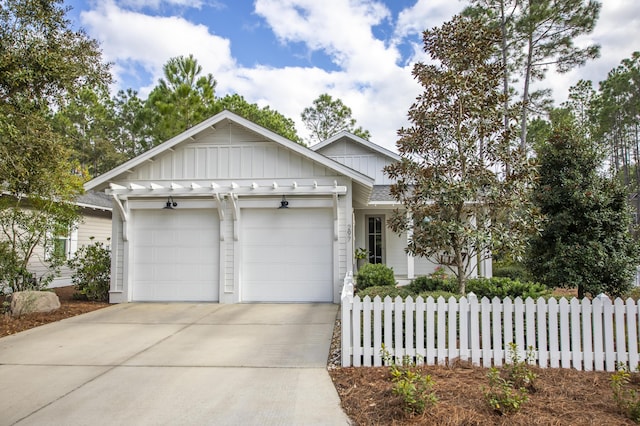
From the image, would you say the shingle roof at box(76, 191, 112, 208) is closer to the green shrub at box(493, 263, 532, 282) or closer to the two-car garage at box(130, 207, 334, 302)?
the two-car garage at box(130, 207, 334, 302)

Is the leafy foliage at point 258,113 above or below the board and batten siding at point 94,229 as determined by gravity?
above

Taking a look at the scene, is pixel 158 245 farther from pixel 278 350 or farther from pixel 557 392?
pixel 557 392

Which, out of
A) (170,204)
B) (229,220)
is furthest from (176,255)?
(229,220)

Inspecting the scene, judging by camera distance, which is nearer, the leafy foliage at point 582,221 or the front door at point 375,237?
the leafy foliage at point 582,221

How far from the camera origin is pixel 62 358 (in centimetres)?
516

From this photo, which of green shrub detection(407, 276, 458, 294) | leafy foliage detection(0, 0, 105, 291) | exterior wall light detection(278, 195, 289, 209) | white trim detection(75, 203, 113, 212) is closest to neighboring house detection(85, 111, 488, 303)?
exterior wall light detection(278, 195, 289, 209)

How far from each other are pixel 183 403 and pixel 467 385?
9.18 ft

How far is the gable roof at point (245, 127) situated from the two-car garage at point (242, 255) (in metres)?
1.09

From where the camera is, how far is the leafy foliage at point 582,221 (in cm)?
813

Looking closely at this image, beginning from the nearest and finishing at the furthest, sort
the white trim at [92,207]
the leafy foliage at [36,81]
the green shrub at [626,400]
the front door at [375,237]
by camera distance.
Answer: the green shrub at [626,400] → the leafy foliage at [36,81] → the white trim at [92,207] → the front door at [375,237]

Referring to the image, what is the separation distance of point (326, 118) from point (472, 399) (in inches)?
1410

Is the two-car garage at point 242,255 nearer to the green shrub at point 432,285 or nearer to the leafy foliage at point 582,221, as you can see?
the green shrub at point 432,285

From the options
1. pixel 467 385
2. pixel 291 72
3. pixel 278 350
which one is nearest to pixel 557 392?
pixel 467 385

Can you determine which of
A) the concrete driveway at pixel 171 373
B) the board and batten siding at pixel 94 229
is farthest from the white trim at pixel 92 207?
the concrete driveway at pixel 171 373
